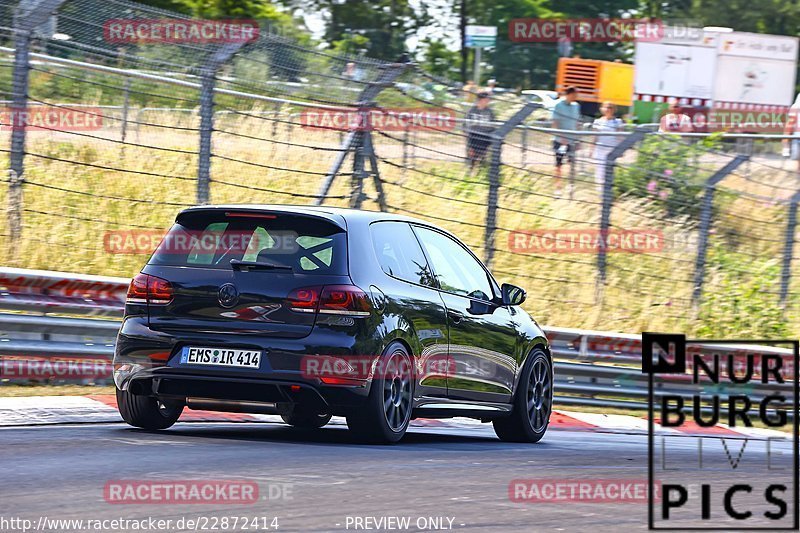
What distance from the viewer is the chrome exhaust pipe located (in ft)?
29.7

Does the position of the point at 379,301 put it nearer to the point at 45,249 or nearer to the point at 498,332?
the point at 498,332

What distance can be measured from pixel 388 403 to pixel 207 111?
5517mm

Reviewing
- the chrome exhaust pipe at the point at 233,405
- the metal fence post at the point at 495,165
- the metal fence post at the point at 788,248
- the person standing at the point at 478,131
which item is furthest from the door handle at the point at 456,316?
the metal fence post at the point at 788,248

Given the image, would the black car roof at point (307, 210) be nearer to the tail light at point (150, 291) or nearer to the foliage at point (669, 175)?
the tail light at point (150, 291)

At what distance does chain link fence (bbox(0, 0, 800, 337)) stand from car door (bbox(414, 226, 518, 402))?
13.1 feet

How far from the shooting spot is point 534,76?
2345 inches

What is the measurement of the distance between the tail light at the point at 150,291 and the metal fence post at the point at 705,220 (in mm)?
9799

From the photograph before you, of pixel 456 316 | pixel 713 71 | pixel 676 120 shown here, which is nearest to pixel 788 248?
pixel 456 316

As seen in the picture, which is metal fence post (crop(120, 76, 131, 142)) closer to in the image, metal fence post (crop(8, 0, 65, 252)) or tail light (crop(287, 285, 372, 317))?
metal fence post (crop(8, 0, 65, 252))

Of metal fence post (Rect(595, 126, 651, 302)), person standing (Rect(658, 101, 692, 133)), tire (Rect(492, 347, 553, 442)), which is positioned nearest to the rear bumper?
tire (Rect(492, 347, 553, 442))

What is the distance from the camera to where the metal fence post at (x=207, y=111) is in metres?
13.9

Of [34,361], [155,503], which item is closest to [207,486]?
[155,503]

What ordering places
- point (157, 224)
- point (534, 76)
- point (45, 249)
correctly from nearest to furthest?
point (45, 249), point (157, 224), point (534, 76)

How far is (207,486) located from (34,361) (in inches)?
195
